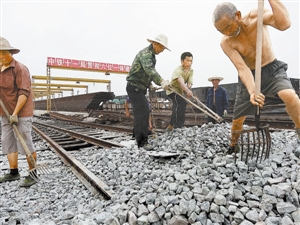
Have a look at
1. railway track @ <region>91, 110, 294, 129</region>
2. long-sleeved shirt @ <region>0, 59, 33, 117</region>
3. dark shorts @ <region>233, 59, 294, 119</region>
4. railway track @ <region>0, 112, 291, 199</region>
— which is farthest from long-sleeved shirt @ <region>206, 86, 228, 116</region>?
long-sleeved shirt @ <region>0, 59, 33, 117</region>

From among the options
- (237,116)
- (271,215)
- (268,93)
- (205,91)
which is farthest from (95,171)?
(205,91)

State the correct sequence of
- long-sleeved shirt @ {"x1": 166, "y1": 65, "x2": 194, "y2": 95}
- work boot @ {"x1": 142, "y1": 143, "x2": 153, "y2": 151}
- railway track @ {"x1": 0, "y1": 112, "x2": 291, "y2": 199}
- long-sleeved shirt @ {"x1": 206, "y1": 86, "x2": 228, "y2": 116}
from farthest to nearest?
long-sleeved shirt @ {"x1": 206, "y1": 86, "x2": 228, "y2": 116} → long-sleeved shirt @ {"x1": 166, "y1": 65, "x2": 194, "y2": 95} → work boot @ {"x1": 142, "y1": 143, "x2": 153, "y2": 151} → railway track @ {"x1": 0, "y1": 112, "x2": 291, "y2": 199}

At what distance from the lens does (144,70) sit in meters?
3.82

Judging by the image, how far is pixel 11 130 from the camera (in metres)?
3.22

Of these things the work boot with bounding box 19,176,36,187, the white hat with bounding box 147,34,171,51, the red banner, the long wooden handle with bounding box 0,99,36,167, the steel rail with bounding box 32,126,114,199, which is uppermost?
the red banner

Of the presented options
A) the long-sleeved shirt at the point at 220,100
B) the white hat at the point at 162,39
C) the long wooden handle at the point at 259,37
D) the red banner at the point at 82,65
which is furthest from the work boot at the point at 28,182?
the red banner at the point at 82,65

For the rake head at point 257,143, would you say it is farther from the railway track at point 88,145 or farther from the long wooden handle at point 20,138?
the long wooden handle at point 20,138

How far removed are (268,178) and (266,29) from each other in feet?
5.33

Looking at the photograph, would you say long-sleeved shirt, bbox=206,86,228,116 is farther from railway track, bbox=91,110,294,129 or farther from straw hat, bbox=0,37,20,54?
straw hat, bbox=0,37,20,54

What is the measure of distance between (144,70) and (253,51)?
6.15 ft

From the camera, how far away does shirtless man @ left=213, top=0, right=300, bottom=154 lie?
85.0 inches

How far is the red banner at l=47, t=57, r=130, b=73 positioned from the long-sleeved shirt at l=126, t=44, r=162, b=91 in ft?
70.4

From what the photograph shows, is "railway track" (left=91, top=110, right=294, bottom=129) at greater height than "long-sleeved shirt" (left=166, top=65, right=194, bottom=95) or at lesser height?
lesser

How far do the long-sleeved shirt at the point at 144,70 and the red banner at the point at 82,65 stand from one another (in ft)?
70.4
